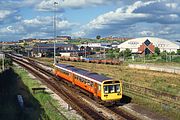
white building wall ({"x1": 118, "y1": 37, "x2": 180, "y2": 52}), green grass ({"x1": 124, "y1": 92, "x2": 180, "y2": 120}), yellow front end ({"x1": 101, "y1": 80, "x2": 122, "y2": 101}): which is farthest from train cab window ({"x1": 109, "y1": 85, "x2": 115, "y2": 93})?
white building wall ({"x1": 118, "y1": 37, "x2": 180, "y2": 52})

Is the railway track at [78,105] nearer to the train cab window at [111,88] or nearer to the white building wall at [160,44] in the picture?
the train cab window at [111,88]

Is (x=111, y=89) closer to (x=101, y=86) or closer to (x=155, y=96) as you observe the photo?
(x=101, y=86)

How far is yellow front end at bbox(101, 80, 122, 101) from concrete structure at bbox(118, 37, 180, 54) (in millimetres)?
103886

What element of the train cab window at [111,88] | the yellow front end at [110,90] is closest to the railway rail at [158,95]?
the yellow front end at [110,90]

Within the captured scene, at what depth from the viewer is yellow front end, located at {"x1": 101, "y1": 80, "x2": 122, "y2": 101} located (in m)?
28.0

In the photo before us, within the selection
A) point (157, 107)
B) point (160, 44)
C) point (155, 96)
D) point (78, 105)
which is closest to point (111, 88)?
point (78, 105)

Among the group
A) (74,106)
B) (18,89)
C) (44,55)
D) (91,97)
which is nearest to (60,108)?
(74,106)

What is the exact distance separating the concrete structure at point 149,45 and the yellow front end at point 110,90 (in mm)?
103886

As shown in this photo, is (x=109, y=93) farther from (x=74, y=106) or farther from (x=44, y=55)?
(x=44, y=55)

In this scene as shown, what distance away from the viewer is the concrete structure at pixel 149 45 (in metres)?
132

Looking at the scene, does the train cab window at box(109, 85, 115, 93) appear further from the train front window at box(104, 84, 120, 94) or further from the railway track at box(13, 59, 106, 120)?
the railway track at box(13, 59, 106, 120)

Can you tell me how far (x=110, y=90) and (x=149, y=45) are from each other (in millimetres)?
105424

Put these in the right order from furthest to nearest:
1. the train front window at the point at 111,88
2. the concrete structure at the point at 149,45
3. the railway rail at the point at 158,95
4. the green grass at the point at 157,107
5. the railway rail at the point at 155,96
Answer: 1. the concrete structure at the point at 149,45
2. the railway rail at the point at 158,95
3. the train front window at the point at 111,88
4. the railway rail at the point at 155,96
5. the green grass at the point at 157,107

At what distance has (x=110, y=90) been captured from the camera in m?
28.3
